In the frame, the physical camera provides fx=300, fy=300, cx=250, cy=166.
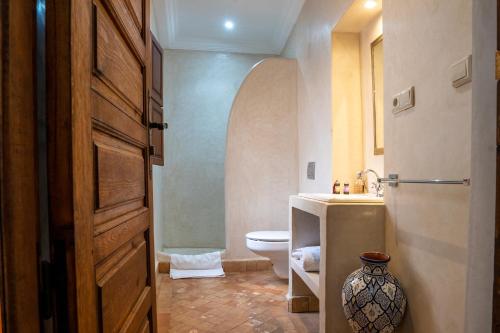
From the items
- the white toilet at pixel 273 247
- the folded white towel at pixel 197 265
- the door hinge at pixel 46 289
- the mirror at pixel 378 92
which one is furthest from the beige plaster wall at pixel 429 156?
the folded white towel at pixel 197 265

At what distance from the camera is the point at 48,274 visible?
49 cm

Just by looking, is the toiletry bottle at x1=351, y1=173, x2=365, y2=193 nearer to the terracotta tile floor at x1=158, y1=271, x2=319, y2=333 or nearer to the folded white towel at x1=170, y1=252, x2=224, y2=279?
the terracotta tile floor at x1=158, y1=271, x2=319, y2=333

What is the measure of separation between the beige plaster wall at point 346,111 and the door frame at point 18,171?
6.72 feet

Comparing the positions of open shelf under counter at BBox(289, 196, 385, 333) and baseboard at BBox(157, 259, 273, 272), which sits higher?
open shelf under counter at BBox(289, 196, 385, 333)

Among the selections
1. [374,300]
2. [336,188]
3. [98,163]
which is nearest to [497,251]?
[374,300]

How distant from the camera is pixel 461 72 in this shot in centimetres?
98

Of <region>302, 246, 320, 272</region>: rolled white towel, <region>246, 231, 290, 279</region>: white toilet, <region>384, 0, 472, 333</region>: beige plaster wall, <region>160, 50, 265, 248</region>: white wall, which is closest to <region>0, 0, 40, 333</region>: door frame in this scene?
<region>384, 0, 472, 333</region>: beige plaster wall

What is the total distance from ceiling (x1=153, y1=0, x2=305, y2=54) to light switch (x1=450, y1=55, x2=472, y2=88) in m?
2.25

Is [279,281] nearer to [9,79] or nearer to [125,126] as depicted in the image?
[125,126]

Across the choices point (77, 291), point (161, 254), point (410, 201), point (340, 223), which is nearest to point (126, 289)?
point (77, 291)

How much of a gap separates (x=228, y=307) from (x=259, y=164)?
1.55 metres

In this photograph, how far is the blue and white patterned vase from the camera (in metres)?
1.24

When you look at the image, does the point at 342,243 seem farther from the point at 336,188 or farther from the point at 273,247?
the point at 273,247

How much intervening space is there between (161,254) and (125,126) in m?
2.66
